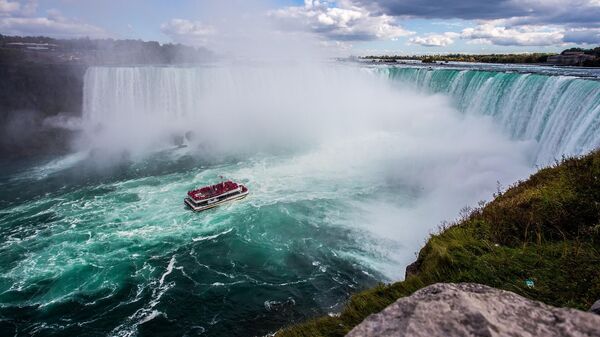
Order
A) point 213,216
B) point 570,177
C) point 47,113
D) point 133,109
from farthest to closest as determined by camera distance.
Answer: point 47,113 < point 133,109 < point 213,216 < point 570,177

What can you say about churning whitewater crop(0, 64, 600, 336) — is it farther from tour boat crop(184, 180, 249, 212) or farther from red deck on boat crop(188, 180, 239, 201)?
red deck on boat crop(188, 180, 239, 201)

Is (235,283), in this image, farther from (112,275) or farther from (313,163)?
(313,163)

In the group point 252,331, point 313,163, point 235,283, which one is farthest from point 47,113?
point 252,331

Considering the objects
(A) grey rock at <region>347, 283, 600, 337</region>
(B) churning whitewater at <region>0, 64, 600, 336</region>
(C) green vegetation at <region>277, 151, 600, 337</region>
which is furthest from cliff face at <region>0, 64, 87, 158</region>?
(A) grey rock at <region>347, 283, 600, 337</region>

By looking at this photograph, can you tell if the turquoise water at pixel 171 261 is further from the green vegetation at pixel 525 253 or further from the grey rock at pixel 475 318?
the grey rock at pixel 475 318

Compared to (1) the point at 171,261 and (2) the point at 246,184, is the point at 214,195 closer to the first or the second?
(2) the point at 246,184
